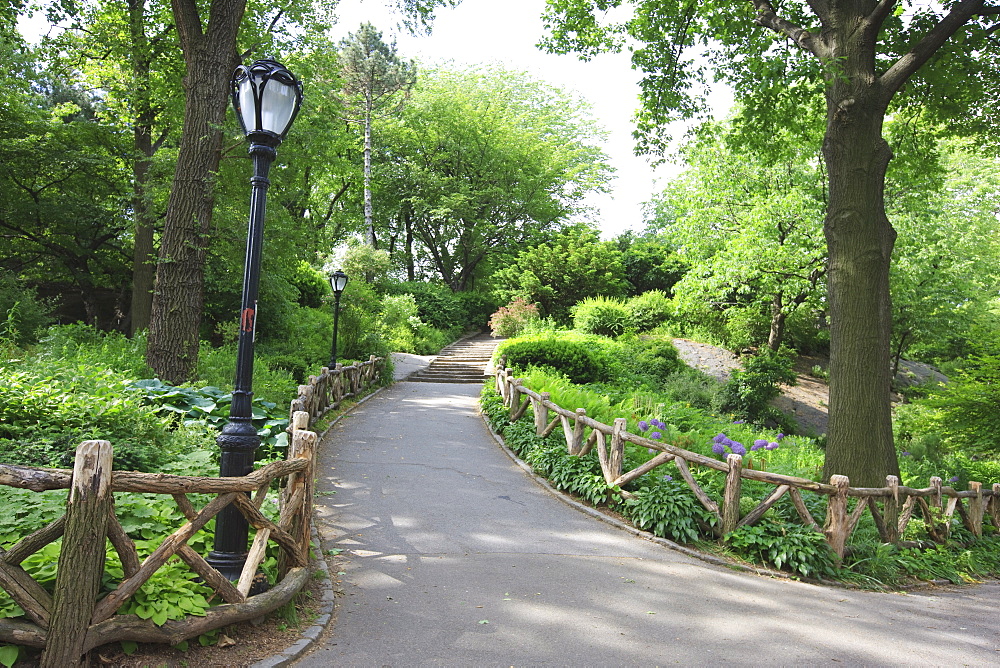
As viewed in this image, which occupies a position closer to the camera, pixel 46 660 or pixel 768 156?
pixel 46 660

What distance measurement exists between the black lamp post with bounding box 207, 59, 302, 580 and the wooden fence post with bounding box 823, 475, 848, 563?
627 centimetres

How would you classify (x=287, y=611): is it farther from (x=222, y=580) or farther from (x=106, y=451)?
(x=106, y=451)

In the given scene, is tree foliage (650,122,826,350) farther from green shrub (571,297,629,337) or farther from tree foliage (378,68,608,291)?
tree foliage (378,68,608,291)

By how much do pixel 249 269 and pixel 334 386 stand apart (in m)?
9.67

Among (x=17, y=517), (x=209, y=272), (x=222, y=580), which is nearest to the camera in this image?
(x=222, y=580)

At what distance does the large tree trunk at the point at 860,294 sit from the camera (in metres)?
8.25

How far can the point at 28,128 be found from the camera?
15.9 m

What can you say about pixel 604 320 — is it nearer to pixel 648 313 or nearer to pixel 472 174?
pixel 648 313

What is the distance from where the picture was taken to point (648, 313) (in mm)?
23938

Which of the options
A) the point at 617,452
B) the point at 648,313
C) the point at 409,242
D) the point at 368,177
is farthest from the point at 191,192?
the point at 409,242

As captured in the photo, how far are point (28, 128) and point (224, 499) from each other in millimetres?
16954

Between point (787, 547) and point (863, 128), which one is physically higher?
point (863, 128)

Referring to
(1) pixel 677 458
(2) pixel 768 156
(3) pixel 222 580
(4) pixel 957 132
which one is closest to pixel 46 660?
(3) pixel 222 580

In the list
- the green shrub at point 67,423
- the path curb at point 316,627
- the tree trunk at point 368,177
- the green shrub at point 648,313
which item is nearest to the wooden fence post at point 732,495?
the path curb at point 316,627
